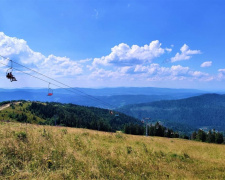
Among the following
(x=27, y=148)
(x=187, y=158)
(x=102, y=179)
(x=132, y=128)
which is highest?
(x=27, y=148)

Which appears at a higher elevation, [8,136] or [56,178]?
[8,136]

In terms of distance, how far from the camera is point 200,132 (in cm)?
8862

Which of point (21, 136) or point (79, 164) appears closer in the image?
point (79, 164)

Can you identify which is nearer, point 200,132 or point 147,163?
point 147,163

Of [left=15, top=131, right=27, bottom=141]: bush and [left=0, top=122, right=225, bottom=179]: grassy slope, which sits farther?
[left=15, top=131, right=27, bottom=141]: bush

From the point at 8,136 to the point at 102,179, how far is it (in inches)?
255

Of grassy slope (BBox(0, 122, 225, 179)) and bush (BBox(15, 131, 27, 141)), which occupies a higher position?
bush (BBox(15, 131, 27, 141))

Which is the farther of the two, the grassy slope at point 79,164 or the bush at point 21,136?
the bush at point 21,136

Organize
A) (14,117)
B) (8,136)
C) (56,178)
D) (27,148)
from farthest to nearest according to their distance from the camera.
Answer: (14,117), (8,136), (27,148), (56,178)

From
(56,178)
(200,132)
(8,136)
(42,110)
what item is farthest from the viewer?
(42,110)

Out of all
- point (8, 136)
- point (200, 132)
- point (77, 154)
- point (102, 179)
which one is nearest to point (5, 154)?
point (8, 136)

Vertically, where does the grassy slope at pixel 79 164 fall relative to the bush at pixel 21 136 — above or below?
below

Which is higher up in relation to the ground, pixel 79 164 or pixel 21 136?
pixel 21 136

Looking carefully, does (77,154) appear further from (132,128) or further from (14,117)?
(14,117)
